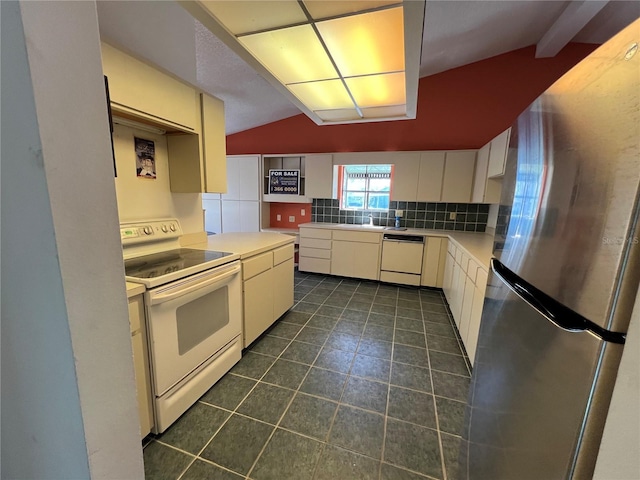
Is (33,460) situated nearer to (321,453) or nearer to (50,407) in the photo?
(50,407)

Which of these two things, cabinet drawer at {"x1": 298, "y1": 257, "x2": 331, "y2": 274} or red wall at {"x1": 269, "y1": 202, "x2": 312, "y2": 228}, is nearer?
cabinet drawer at {"x1": 298, "y1": 257, "x2": 331, "y2": 274}

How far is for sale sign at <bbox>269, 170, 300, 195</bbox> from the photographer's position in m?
4.85

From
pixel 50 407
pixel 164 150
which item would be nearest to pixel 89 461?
pixel 50 407

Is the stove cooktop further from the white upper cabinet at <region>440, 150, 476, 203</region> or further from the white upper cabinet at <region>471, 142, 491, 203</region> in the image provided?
the white upper cabinet at <region>440, 150, 476, 203</region>

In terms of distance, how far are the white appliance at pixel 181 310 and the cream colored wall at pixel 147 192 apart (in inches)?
5.5

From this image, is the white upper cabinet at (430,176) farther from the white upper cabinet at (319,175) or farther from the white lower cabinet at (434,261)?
the white upper cabinet at (319,175)

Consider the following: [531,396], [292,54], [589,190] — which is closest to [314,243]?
[292,54]

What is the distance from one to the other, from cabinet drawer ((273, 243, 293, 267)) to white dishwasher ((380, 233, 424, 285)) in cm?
177

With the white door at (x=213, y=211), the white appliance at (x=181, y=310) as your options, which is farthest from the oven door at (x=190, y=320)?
the white door at (x=213, y=211)

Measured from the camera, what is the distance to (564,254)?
0.61 meters

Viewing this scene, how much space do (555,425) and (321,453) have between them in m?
1.19

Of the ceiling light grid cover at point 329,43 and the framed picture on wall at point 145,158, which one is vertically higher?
the ceiling light grid cover at point 329,43

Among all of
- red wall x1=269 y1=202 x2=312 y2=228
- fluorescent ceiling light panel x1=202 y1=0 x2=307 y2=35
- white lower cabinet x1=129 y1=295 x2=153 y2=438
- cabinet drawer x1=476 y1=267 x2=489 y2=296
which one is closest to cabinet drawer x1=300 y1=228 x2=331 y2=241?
red wall x1=269 y1=202 x2=312 y2=228

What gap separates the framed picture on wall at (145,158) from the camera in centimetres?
194
